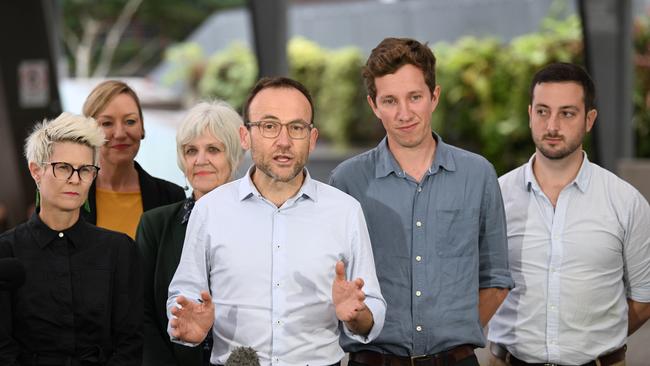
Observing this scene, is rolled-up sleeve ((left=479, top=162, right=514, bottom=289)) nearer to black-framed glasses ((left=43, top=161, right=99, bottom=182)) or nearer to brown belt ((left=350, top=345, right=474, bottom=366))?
brown belt ((left=350, top=345, right=474, bottom=366))

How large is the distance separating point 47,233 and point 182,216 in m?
0.58

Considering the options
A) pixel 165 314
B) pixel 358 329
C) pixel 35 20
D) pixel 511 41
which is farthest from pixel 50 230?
pixel 511 41

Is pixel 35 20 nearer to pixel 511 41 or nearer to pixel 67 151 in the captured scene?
pixel 511 41

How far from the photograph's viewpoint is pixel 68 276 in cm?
254

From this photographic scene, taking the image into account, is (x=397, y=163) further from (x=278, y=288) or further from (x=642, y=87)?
(x=642, y=87)

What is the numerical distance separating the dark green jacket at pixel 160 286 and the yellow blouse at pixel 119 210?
0.37m

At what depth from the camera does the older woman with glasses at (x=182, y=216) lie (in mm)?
3002

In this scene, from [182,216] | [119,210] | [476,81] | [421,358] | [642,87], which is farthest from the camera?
[476,81]

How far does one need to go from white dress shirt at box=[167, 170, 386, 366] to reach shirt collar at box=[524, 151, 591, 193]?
77 cm

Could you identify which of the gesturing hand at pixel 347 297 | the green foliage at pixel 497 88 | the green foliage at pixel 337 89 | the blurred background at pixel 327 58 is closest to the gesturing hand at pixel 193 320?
the gesturing hand at pixel 347 297

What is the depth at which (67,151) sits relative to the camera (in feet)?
8.52

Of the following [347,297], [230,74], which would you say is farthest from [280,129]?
[230,74]

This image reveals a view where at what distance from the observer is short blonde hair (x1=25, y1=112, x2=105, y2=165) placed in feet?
8.50

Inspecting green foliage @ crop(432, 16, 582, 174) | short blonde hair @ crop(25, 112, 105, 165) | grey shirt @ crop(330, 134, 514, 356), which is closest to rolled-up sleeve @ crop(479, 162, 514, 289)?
grey shirt @ crop(330, 134, 514, 356)
